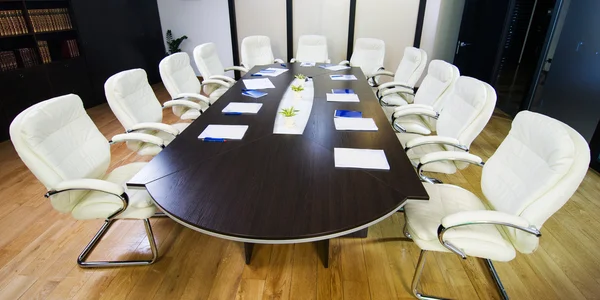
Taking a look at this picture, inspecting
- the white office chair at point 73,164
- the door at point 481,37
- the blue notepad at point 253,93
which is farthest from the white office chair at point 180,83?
the door at point 481,37

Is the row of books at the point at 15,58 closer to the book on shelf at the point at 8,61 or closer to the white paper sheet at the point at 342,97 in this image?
the book on shelf at the point at 8,61

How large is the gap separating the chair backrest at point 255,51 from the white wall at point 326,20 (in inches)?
39.7

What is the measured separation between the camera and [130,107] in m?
2.20

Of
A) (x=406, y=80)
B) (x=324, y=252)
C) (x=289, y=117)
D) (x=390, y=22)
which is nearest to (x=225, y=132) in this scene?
(x=289, y=117)

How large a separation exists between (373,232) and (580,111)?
273 centimetres

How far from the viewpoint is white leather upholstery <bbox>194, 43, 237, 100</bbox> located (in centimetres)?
345

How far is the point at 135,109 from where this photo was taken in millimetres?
2260

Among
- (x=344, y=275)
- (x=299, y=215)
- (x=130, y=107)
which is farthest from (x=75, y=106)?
(x=344, y=275)

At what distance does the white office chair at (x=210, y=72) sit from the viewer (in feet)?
11.2

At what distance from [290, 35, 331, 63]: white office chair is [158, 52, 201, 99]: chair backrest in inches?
77.7

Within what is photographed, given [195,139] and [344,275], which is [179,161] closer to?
[195,139]

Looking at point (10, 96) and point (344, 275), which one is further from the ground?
point (10, 96)

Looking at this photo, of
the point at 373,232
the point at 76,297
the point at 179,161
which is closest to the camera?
the point at 179,161

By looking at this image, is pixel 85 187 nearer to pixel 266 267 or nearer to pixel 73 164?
pixel 73 164
